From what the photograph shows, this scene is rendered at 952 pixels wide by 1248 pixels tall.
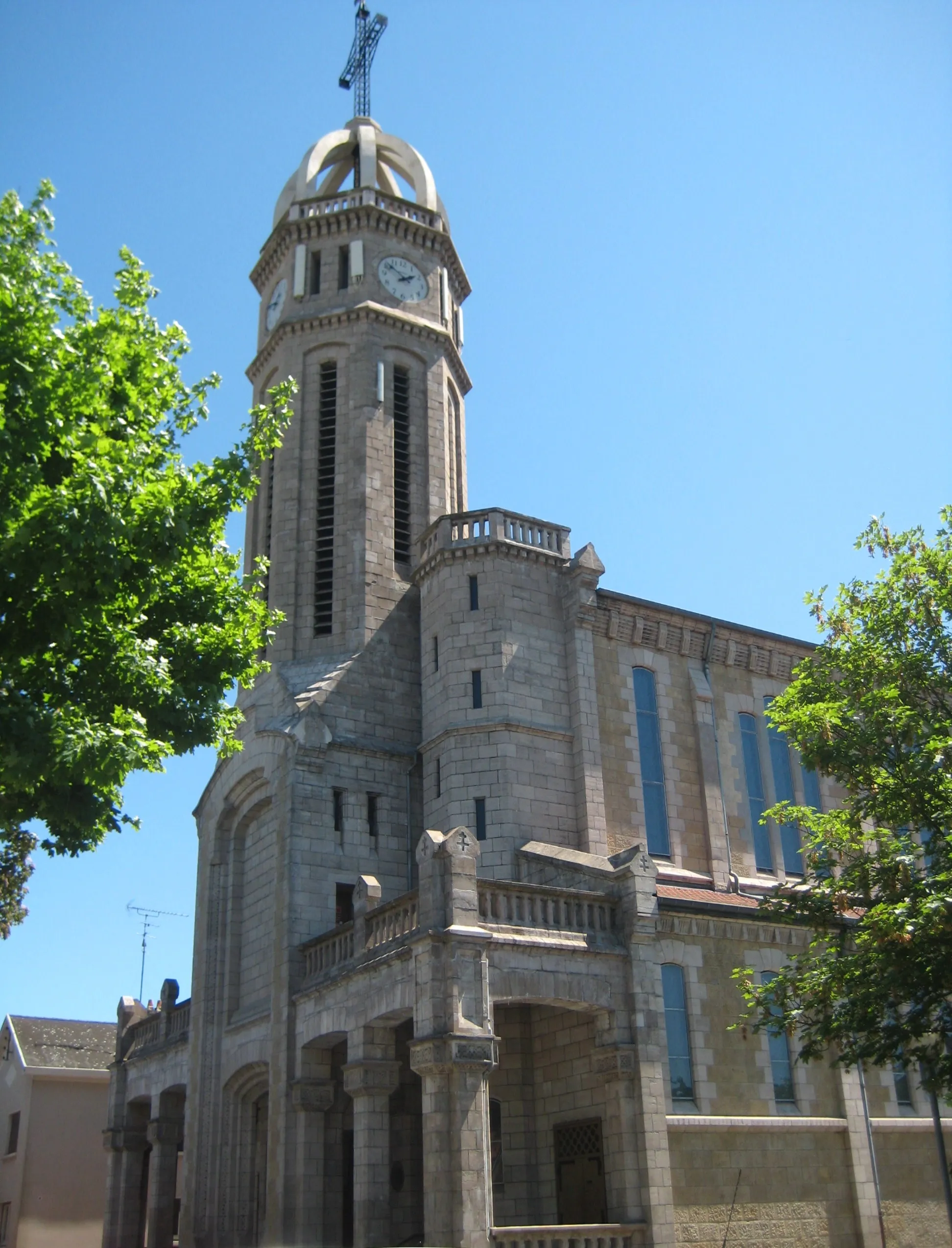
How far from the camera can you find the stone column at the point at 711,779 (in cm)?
2917

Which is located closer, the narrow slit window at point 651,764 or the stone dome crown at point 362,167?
the narrow slit window at point 651,764

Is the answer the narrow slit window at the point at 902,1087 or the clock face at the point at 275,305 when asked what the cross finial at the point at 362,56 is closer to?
the clock face at the point at 275,305

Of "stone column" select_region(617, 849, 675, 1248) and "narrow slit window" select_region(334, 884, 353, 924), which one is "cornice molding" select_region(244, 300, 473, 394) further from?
"stone column" select_region(617, 849, 675, 1248)

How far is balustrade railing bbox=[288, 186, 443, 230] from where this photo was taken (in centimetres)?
3762

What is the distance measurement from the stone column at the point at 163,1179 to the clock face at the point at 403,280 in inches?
959

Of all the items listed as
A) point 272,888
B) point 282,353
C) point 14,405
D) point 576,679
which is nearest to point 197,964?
point 272,888

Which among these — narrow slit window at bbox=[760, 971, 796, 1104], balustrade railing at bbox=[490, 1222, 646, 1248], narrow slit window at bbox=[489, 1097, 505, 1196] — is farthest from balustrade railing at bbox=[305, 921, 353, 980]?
narrow slit window at bbox=[760, 971, 796, 1104]

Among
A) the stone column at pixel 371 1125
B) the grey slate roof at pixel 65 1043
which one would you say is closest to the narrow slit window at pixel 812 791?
the stone column at pixel 371 1125

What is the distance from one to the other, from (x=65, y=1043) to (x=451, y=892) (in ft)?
99.3

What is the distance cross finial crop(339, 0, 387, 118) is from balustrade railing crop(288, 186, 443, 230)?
313 inches

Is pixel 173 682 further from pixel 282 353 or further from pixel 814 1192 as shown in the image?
pixel 282 353

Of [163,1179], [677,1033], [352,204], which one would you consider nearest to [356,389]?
[352,204]

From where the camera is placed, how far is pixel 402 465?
34.7m

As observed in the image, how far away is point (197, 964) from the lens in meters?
31.0
